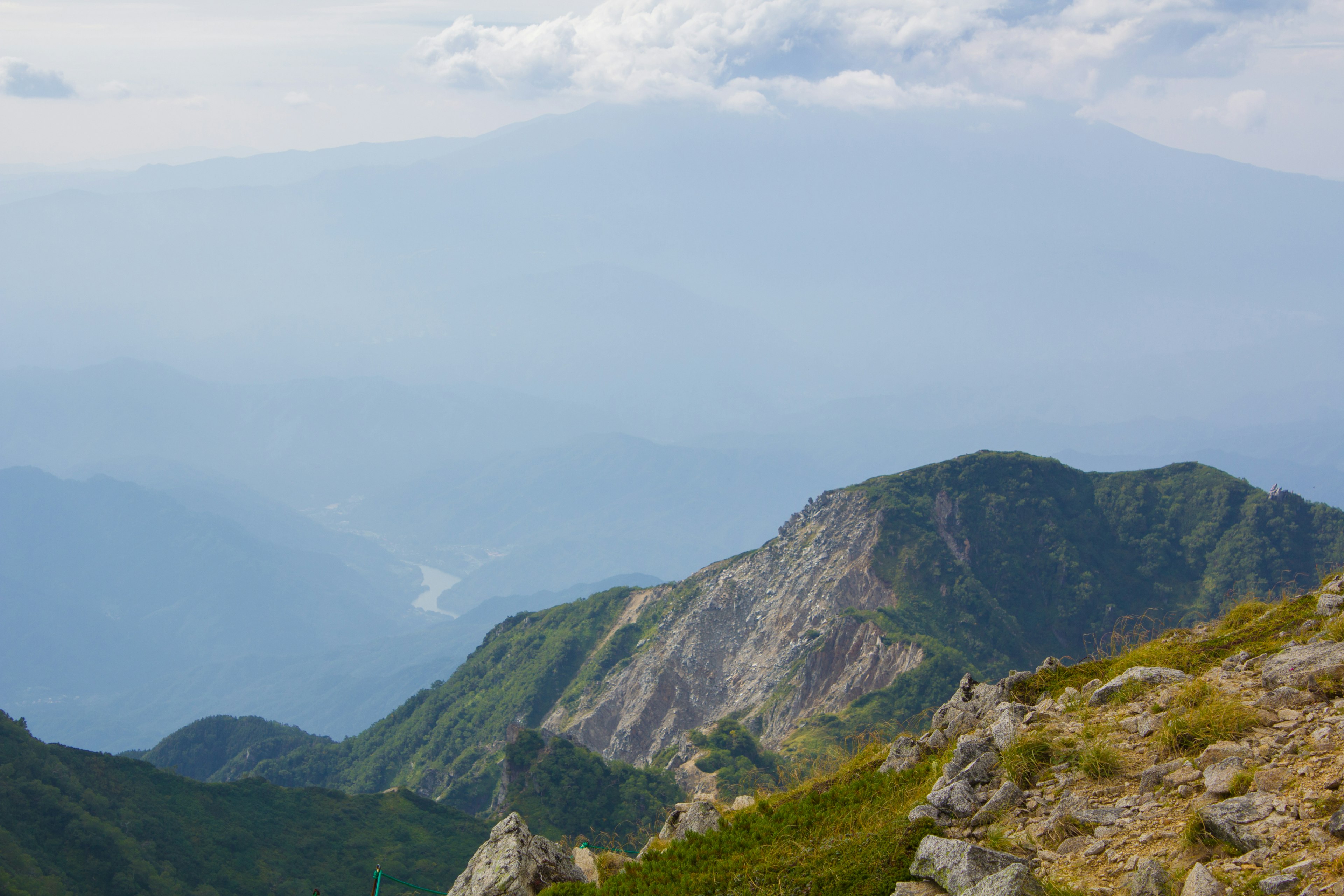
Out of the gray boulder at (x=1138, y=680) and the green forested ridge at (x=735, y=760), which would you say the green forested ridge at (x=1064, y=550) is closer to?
the green forested ridge at (x=735, y=760)

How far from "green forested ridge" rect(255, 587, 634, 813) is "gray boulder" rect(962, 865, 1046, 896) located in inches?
3072

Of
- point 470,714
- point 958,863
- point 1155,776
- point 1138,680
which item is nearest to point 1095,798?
point 1155,776

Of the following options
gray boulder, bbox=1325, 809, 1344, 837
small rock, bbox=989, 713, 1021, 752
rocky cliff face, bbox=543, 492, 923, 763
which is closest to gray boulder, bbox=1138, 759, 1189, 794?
small rock, bbox=989, 713, 1021, 752

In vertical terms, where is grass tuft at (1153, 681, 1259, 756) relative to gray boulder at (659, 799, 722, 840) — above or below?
above

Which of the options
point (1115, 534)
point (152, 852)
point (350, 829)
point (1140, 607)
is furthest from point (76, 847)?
point (1115, 534)

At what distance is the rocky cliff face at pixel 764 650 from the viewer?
72188mm

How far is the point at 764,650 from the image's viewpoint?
3238 inches

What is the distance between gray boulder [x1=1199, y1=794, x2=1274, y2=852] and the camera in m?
7.95

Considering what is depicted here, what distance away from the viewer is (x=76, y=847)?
43344mm

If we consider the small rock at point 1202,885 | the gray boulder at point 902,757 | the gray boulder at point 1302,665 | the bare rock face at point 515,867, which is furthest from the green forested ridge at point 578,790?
the small rock at point 1202,885

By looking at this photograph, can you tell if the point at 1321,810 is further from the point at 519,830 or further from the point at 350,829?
the point at 350,829

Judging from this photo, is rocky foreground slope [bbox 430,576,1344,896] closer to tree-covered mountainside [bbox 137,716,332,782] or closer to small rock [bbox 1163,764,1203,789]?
small rock [bbox 1163,764,1203,789]

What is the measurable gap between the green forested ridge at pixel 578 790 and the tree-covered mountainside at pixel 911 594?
16.0 metres

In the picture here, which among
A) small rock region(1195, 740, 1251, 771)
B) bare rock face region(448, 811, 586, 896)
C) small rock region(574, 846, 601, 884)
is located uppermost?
small rock region(1195, 740, 1251, 771)
